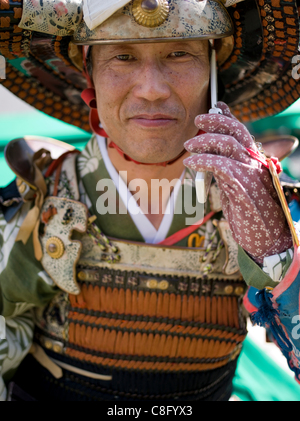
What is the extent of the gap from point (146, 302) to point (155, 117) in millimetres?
596


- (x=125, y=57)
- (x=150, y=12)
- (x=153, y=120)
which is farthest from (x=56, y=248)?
(x=150, y=12)

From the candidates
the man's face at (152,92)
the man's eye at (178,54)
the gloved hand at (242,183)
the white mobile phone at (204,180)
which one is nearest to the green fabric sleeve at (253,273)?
the gloved hand at (242,183)

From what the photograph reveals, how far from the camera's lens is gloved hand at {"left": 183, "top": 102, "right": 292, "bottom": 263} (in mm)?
1193

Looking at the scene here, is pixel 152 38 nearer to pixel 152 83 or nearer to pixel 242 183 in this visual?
pixel 152 83

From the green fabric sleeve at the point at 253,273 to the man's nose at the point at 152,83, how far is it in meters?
0.48

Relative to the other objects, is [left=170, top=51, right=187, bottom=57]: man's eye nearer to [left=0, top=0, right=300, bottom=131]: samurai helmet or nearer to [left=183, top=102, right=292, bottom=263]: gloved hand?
[left=0, top=0, right=300, bottom=131]: samurai helmet

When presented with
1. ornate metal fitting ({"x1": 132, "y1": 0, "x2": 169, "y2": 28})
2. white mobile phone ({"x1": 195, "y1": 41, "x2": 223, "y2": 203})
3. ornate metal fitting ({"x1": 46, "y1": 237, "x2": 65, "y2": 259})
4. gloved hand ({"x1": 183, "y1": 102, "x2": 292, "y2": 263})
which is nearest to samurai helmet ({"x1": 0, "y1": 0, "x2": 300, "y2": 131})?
ornate metal fitting ({"x1": 132, "y1": 0, "x2": 169, "y2": 28})

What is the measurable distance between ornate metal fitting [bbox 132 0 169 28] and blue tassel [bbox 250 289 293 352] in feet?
2.52

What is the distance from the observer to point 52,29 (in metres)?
1.44

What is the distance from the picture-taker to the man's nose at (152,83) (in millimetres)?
1387

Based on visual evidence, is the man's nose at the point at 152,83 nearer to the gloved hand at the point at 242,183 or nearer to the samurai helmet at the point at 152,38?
the samurai helmet at the point at 152,38

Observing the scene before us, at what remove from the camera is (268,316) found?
135 cm

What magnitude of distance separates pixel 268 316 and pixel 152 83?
2.31 feet
